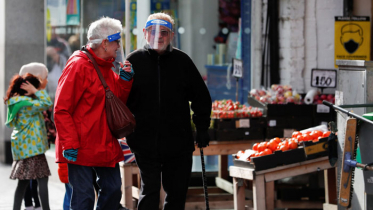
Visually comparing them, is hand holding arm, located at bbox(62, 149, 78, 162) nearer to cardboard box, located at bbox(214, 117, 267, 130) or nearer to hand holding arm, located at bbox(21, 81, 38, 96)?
hand holding arm, located at bbox(21, 81, 38, 96)

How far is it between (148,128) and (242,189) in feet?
5.75

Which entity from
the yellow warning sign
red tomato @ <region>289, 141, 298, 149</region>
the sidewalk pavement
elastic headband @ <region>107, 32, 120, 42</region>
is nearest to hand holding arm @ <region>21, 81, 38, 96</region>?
the sidewalk pavement

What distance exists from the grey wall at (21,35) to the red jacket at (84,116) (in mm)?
6314

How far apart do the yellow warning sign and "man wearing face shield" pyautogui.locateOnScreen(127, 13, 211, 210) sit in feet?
13.2

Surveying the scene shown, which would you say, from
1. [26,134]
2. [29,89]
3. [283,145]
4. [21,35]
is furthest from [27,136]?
[21,35]

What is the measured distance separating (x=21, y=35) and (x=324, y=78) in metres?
5.16

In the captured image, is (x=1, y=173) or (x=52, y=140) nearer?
(x=52, y=140)

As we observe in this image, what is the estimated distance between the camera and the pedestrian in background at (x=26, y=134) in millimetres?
6516

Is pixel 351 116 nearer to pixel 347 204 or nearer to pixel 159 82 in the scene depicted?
pixel 347 204

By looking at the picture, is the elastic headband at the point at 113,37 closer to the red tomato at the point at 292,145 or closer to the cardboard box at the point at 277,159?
the cardboard box at the point at 277,159

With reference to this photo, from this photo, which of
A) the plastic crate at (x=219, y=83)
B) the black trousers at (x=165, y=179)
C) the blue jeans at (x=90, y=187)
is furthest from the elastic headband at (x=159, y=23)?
the plastic crate at (x=219, y=83)

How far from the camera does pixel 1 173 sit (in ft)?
32.6

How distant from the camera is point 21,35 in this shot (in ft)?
34.7

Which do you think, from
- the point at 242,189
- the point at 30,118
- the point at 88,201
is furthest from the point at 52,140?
the point at 88,201
